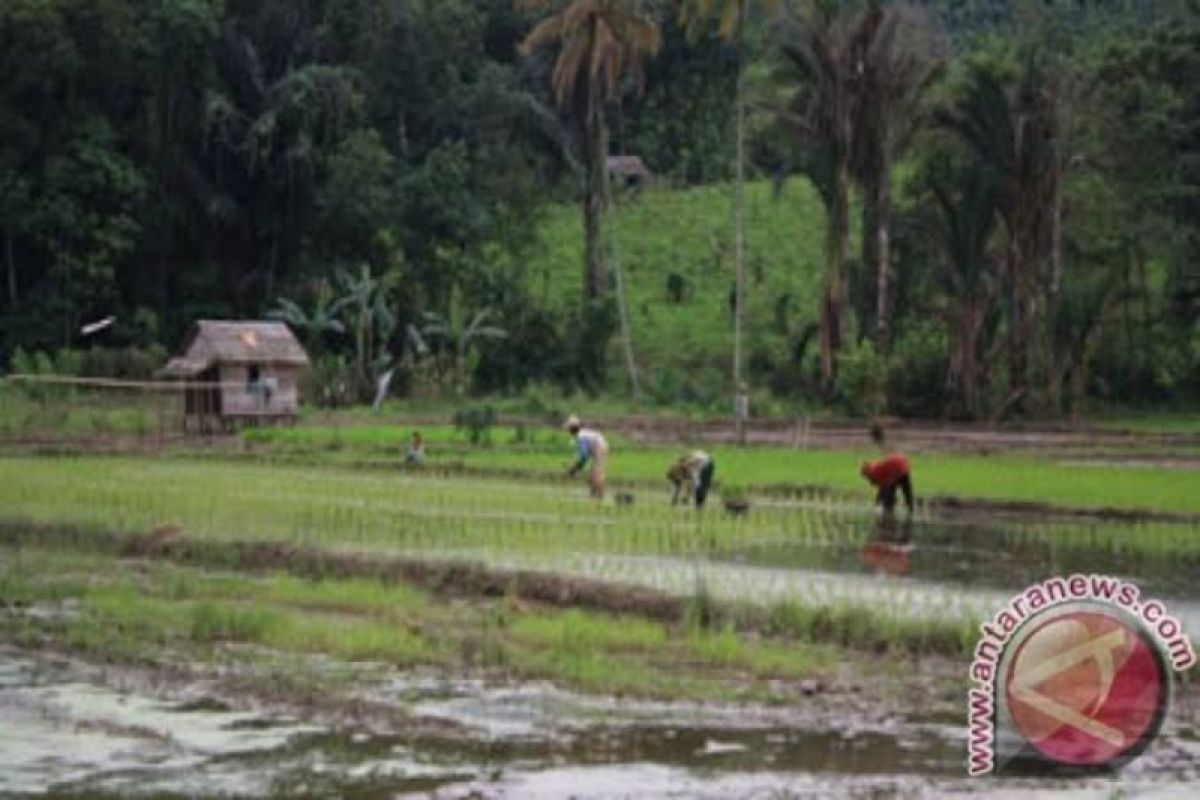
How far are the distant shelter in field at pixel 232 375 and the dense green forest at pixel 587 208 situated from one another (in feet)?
12.2

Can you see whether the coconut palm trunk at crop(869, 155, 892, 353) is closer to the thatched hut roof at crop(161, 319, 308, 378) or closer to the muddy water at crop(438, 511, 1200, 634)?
the thatched hut roof at crop(161, 319, 308, 378)

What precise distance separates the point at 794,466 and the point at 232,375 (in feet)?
50.6

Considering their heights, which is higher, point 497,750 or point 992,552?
point 992,552

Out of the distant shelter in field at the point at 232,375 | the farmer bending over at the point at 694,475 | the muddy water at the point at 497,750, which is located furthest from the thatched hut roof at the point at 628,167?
the muddy water at the point at 497,750

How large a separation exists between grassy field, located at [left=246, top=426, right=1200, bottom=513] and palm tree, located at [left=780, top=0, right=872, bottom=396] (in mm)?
7084

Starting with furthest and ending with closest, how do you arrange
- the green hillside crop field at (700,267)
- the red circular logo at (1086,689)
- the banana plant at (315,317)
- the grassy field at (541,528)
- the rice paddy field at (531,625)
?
the green hillside crop field at (700,267) → the banana plant at (315,317) → the grassy field at (541,528) → the rice paddy field at (531,625) → the red circular logo at (1086,689)

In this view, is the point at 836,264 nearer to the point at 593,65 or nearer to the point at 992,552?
the point at 593,65

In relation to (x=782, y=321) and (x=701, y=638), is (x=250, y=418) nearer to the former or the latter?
(x=782, y=321)

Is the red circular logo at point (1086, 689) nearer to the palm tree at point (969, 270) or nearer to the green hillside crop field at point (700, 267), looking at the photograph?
the palm tree at point (969, 270)

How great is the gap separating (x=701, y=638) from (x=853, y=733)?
2.78 m

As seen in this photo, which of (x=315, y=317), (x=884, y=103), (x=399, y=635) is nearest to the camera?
(x=399, y=635)

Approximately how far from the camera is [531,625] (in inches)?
563

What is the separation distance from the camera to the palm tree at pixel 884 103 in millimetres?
39312

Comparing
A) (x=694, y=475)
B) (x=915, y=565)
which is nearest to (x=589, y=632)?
(x=915, y=565)
